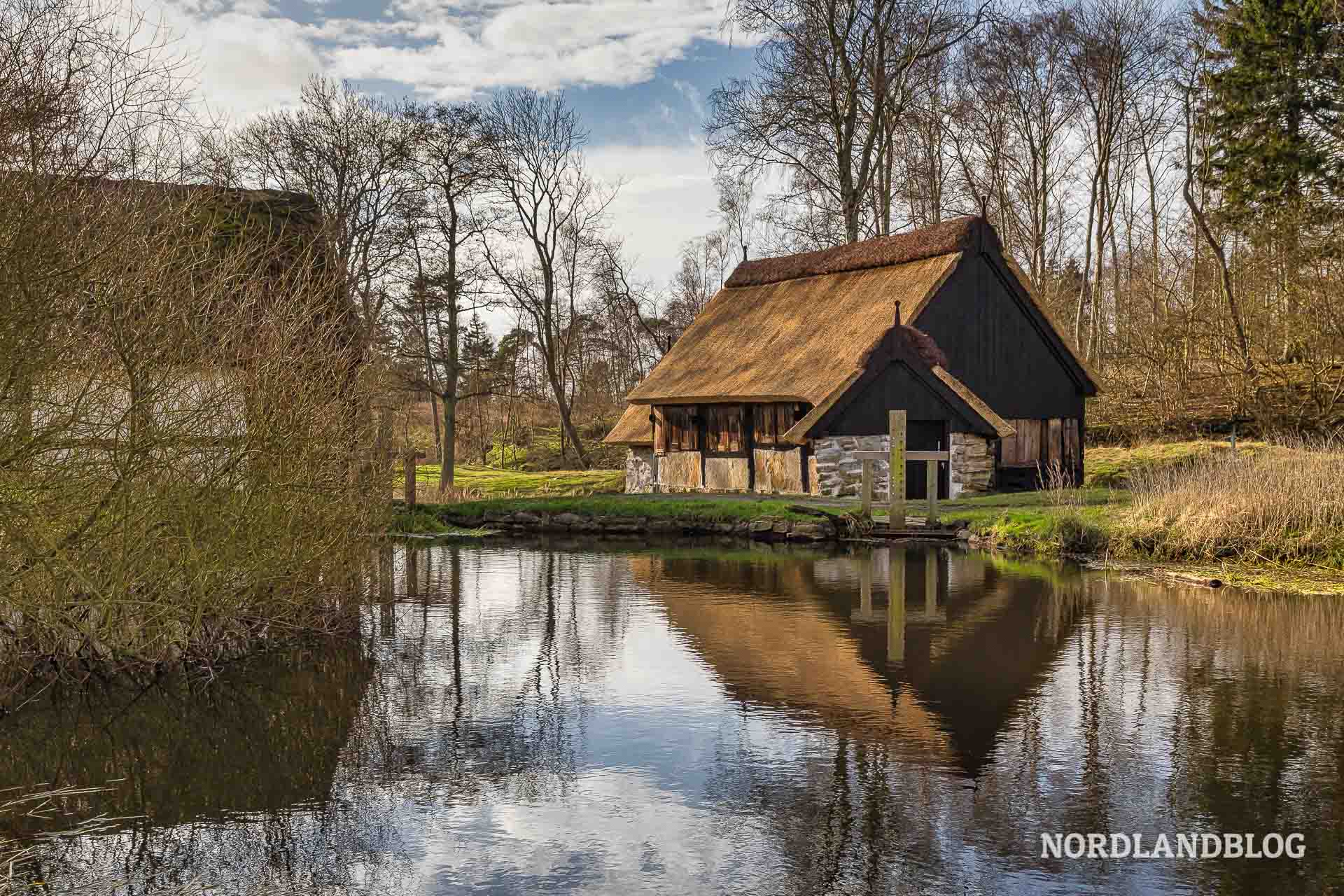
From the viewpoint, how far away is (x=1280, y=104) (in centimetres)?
3178

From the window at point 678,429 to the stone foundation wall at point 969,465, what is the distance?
733 cm

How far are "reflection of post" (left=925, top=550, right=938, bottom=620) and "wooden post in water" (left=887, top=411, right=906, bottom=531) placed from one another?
55.0 inches

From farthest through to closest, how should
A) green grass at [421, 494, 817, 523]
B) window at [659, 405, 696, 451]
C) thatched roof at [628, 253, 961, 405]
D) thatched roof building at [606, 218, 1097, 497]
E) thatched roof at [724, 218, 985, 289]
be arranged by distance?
window at [659, 405, 696, 451]
thatched roof at [724, 218, 985, 289]
thatched roof at [628, 253, 961, 405]
thatched roof building at [606, 218, 1097, 497]
green grass at [421, 494, 817, 523]

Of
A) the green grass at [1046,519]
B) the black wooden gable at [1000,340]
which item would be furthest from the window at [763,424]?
the green grass at [1046,519]

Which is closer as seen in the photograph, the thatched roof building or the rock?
the rock

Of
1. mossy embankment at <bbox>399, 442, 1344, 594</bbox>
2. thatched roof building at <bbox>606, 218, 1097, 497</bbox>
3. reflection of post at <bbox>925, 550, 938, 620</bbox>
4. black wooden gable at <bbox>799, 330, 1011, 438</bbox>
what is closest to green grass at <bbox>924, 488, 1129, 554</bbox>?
mossy embankment at <bbox>399, 442, 1344, 594</bbox>

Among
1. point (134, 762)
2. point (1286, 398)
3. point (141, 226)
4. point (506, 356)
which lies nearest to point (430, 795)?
point (134, 762)

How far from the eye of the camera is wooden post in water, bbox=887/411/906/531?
23.1 m

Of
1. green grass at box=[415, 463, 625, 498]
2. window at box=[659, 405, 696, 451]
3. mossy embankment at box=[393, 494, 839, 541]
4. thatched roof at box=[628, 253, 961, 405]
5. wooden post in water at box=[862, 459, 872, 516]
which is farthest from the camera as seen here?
green grass at box=[415, 463, 625, 498]

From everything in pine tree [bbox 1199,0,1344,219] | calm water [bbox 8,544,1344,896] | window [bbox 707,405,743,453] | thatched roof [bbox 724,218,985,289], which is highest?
pine tree [bbox 1199,0,1344,219]

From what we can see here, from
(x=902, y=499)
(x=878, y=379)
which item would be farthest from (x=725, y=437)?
Answer: (x=902, y=499)

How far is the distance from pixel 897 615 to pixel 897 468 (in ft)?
29.3

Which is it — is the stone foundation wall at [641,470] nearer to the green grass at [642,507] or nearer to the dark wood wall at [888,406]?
the green grass at [642,507]

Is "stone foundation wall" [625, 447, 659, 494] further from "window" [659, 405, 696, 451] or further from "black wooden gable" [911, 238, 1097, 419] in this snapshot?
"black wooden gable" [911, 238, 1097, 419]
